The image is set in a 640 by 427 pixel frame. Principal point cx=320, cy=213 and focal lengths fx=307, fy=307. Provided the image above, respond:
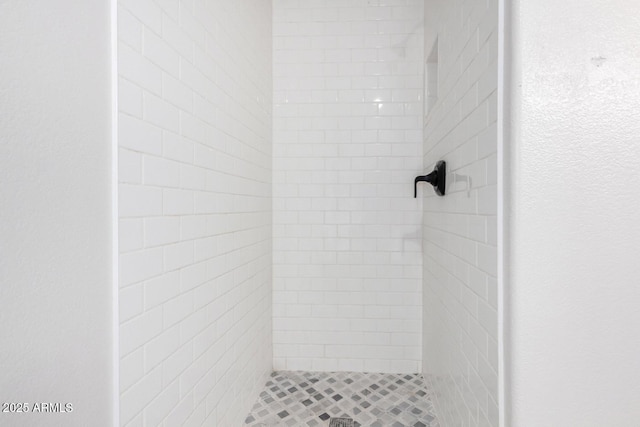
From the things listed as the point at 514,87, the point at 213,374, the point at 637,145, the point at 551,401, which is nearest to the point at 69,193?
the point at 213,374

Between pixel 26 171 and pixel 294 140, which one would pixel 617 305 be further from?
pixel 294 140

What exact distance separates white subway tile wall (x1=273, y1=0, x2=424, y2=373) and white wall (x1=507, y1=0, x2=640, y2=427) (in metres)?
1.20

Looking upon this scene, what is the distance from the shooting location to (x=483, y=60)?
0.90m

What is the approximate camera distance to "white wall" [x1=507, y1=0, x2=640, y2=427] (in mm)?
751

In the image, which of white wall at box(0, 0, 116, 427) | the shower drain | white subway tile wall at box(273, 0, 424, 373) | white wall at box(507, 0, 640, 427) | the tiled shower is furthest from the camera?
white subway tile wall at box(273, 0, 424, 373)

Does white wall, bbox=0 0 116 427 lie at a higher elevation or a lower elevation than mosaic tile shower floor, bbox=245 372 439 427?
higher

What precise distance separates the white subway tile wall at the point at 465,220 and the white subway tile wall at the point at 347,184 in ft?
1.04

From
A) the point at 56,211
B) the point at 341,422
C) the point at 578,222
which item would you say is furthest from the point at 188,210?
the point at 341,422

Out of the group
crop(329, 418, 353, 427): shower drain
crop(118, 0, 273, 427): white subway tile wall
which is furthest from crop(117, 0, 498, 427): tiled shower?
crop(329, 418, 353, 427): shower drain

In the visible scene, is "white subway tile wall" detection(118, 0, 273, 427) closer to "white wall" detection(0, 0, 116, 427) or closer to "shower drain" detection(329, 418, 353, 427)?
"white wall" detection(0, 0, 116, 427)

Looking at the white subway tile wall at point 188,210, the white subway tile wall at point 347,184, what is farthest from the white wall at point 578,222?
the white subway tile wall at point 347,184

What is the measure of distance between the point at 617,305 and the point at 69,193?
128cm

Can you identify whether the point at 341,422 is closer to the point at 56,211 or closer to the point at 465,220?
the point at 465,220

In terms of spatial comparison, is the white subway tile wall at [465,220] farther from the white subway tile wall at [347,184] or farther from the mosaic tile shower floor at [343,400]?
the white subway tile wall at [347,184]
